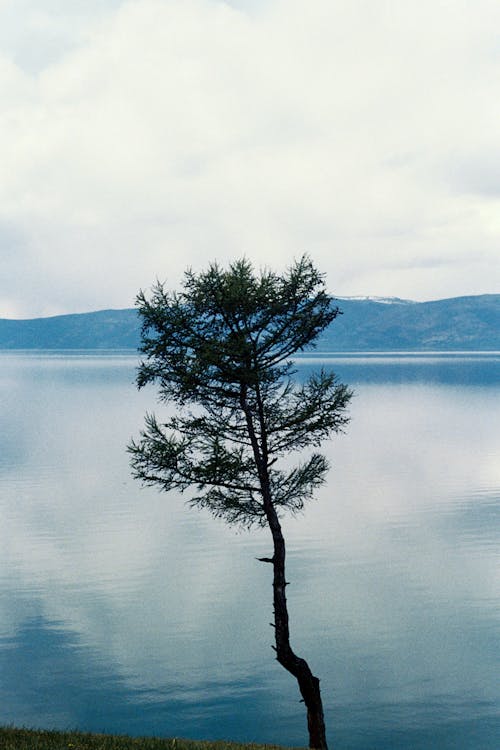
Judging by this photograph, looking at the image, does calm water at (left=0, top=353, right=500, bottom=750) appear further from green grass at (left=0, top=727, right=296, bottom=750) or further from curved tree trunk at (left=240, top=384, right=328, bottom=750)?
green grass at (left=0, top=727, right=296, bottom=750)

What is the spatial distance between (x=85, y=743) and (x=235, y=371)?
36.3 feet

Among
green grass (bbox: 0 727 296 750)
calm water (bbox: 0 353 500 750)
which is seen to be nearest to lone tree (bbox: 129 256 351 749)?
green grass (bbox: 0 727 296 750)

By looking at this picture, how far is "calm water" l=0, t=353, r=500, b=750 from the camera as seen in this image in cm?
2800

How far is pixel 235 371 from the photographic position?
2364 centimetres

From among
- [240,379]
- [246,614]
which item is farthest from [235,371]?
[246,614]

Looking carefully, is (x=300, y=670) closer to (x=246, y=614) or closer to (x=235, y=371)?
(x=235, y=371)

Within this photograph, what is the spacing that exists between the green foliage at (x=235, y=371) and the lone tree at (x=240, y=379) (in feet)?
0.11

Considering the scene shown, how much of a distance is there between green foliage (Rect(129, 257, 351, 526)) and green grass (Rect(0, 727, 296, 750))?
720 cm

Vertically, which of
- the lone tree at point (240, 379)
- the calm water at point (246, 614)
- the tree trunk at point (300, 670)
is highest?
the lone tree at point (240, 379)

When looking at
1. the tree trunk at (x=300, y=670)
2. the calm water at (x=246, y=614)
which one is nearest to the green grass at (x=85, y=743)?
the tree trunk at (x=300, y=670)

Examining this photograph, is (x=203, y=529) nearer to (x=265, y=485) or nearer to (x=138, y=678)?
(x=138, y=678)

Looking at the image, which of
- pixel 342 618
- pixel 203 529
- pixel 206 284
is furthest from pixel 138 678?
pixel 203 529

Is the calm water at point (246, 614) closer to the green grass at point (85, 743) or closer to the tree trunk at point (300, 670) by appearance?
the tree trunk at point (300, 670)

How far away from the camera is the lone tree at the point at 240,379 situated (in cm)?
2375
